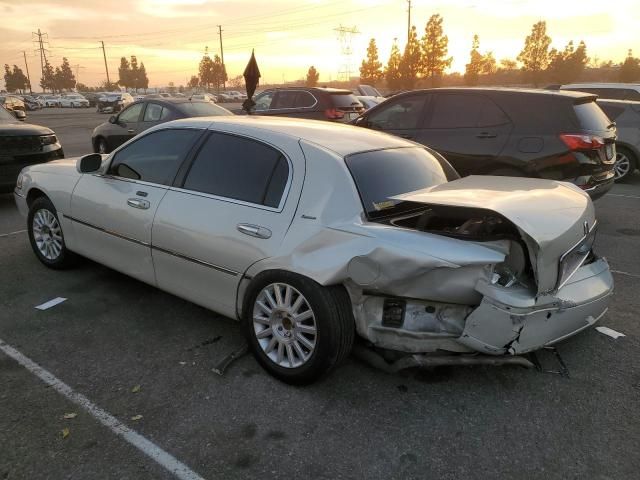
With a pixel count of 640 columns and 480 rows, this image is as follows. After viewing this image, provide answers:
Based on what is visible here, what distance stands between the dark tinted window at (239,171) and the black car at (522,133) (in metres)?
3.78

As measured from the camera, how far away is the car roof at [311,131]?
11.0 feet

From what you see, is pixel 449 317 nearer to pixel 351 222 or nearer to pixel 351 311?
pixel 351 311

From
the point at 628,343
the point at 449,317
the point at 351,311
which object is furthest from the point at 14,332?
the point at 628,343

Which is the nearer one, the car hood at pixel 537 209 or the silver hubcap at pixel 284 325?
the car hood at pixel 537 209

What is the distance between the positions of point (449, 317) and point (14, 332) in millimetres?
3143

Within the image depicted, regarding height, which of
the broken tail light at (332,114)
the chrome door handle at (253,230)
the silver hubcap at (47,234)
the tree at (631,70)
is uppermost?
the tree at (631,70)

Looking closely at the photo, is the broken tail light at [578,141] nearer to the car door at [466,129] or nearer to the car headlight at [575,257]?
the car door at [466,129]

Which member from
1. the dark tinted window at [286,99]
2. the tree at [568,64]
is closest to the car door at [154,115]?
the dark tinted window at [286,99]

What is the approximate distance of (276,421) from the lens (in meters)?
2.75

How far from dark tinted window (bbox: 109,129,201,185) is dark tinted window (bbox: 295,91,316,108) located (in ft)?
26.1

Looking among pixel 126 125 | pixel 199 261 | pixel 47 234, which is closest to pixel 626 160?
pixel 199 261

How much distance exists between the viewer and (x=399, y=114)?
23.5 ft

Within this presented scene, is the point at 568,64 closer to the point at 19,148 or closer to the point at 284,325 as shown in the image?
the point at 19,148

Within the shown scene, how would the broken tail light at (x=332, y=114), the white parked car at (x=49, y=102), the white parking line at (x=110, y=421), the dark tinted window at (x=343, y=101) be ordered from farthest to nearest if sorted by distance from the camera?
the white parked car at (x=49, y=102)
the dark tinted window at (x=343, y=101)
the broken tail light at (x=332, y=114)
the white parking line at (x=110, y=421)
